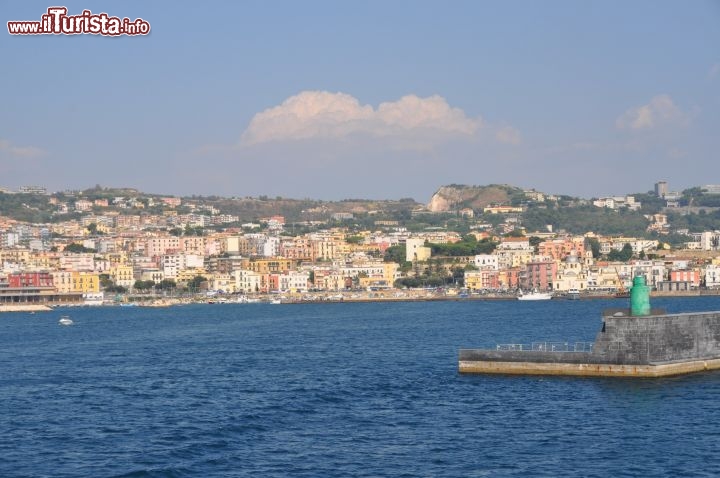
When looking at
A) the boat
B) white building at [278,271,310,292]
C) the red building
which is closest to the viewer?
the boat

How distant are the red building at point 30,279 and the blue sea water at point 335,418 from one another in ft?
229

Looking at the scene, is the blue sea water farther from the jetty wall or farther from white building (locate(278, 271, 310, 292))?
white building (locate(278, 271, 310, 292))

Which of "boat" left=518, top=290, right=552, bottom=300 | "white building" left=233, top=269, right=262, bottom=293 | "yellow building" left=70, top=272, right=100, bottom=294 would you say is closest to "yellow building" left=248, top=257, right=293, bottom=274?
"white building" left=233, top=269, right=262, bottom=293

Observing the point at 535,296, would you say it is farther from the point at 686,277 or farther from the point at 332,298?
the point at 332,298

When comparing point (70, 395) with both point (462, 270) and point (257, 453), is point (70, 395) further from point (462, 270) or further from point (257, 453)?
point (462, 270)

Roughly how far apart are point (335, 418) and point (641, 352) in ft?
27.4

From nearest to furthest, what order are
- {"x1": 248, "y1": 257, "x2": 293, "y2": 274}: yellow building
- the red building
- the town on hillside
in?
the red building, the town on hillside, {"x1": 248, "y1": 257, "x2": 293, "y2": 274}: yellow building

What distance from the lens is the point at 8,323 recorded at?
249 ft

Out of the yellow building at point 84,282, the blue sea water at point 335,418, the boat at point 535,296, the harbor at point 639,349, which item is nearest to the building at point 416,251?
the boat at point 535,296

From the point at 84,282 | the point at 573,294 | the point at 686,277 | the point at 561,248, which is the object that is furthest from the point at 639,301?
the point at 561,248

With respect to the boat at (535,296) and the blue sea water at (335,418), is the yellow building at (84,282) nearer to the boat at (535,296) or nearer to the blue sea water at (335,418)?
the boat at (535,296)

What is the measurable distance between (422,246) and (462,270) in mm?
13221

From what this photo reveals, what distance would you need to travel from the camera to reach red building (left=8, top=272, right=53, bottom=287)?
109875mm

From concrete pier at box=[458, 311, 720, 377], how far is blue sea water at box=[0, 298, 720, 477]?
46 centimetres
